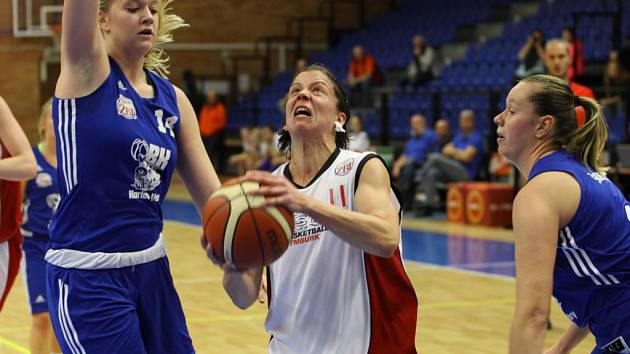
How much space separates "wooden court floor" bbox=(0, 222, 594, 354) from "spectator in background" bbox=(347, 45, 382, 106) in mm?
8053

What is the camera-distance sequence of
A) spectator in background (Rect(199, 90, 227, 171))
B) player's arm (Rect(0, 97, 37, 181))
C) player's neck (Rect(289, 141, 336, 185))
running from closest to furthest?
player's neck (Rect(289, 141, 336, 185)) → player's arm (Rect(0, 97, 37, 181)) → spectator in background (Rect(199, 90, 227, 171))

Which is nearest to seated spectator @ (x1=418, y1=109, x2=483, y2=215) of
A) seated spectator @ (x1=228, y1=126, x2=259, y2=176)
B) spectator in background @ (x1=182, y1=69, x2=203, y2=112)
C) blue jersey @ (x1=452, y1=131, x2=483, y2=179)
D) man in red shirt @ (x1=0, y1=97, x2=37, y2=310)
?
blue jersey @ (x1=452, y1=131, x2=483, y2=179)

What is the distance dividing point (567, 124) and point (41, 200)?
3.61 metres

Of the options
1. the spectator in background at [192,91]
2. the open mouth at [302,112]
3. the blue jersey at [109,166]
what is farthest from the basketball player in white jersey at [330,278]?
the spectator in background at [192,91]

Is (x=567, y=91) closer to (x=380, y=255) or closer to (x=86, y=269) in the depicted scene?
(x=380, y=255)

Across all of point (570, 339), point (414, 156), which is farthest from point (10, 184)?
point (414, 156)

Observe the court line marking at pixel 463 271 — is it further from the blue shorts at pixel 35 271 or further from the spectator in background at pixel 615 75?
the spectator in background at pixel 615 75

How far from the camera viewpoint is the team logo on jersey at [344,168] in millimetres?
3395

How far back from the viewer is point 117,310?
10.4 feet

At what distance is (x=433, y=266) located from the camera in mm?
9727

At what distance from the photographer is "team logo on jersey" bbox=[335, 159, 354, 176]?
11.1 ft

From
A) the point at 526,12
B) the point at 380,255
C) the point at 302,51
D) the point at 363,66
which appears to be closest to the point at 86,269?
the point at 380,255

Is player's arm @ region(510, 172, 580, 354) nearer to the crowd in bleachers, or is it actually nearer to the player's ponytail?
the player's ponytail

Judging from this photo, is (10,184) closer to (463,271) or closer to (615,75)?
(463,271)
